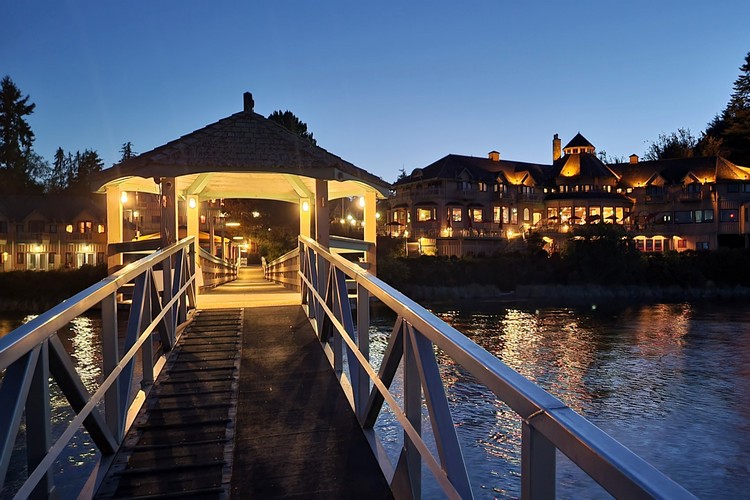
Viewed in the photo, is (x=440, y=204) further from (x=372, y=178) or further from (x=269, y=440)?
(x=269, y=440)

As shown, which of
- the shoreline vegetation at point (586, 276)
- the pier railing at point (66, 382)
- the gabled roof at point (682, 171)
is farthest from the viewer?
the gabled roof at point (682, 171)

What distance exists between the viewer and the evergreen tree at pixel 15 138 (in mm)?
75750

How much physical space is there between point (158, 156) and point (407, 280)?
35178 millimetres

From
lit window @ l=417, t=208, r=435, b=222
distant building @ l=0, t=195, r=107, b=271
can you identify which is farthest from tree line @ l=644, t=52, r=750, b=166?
distant building @ l=0, t=195, r=107, b=271

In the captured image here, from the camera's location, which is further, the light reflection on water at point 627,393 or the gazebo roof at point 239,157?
the light reflection on water at point 627,393

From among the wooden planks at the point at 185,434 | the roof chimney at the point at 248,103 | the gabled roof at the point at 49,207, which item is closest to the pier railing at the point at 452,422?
the wooden planks at the point at 185,434

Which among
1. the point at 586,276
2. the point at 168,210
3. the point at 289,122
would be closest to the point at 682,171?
the point at 586,276

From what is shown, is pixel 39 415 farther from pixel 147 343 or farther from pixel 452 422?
pixel 147 343

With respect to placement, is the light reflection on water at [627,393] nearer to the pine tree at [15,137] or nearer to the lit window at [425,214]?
the lit window at [425,214]

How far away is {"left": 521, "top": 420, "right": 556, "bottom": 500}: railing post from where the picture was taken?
5.61 ft

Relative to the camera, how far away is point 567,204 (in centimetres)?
5941

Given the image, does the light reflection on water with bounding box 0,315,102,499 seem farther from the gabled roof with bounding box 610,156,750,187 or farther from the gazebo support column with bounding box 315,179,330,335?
the gabled roof with bounding box 610,156,750,187

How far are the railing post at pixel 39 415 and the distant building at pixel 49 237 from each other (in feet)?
173

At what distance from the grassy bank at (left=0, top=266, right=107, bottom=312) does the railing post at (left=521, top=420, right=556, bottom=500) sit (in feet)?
138
